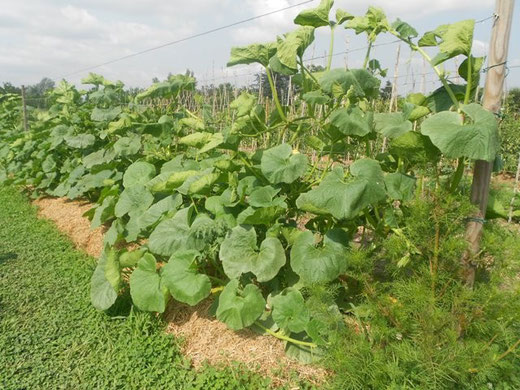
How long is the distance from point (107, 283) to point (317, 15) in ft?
6.70

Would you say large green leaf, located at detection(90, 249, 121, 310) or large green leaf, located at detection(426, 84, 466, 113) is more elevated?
large green leaf, located at detection(426, 84, 466, 113)

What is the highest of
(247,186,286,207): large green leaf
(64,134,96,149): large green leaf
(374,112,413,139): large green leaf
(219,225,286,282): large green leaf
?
→ (374,112,413,139): large green leaf

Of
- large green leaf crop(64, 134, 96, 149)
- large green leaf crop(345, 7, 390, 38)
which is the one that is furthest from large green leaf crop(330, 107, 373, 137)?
large green leaf crop(64, 134, 96, 149)

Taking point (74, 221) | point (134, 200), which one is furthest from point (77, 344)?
point (74, 221)

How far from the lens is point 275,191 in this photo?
8.43 ft

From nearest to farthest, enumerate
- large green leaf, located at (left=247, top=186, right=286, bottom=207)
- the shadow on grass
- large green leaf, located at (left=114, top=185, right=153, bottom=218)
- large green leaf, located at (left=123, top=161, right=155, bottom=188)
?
large green leaf, located at (left=247, top=186, right=286, bottom=207) → large green leaf, located at (left=114, top=185, right=153, bottom=218) → large green leaf, located at (left=123, top=161, right=155, bottom=188) → the shadow on grass

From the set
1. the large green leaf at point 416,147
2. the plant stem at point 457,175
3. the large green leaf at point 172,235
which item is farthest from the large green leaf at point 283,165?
the plant stem at point 457,175

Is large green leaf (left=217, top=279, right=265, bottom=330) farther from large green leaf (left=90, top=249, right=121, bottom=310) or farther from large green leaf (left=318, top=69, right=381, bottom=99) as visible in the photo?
large green leaf (left=318, top=69, right=381, bottom=99)

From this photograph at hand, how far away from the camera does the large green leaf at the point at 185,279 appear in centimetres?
250

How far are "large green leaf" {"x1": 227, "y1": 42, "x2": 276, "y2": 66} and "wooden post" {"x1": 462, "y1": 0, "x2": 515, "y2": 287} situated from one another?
3.97ft

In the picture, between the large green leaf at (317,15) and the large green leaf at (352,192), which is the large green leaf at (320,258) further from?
the large green leaf at (317,15)

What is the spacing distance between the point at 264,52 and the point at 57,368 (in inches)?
83.2

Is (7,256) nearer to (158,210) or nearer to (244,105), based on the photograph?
(158,210)

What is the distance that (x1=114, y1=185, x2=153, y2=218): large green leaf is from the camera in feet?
10.9
